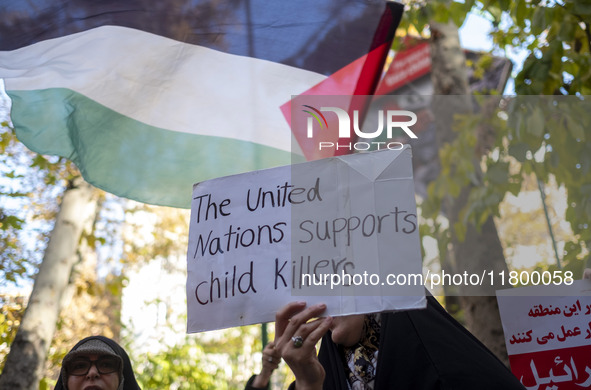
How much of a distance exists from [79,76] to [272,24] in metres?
1.32

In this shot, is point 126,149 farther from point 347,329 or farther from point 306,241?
point 347,329

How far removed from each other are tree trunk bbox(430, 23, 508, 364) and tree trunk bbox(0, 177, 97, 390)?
3378mm

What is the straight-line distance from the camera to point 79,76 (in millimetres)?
4152

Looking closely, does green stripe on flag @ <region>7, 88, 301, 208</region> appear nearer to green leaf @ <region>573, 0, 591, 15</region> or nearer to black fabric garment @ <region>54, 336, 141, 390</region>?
black fabric garment @ <region>54, 336, 141, 390</region>

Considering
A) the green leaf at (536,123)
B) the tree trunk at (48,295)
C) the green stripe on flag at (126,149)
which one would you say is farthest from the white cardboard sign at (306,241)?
the tree trunk at (48,295)

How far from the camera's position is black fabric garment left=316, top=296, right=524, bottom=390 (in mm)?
2125

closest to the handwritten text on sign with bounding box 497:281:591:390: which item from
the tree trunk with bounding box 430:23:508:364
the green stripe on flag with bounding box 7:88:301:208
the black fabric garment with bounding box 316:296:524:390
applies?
the black fabric garment with bounding box 316:296:524:390

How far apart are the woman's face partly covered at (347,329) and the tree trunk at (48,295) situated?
394 cm

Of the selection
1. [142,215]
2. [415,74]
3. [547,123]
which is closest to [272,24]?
[547,123]

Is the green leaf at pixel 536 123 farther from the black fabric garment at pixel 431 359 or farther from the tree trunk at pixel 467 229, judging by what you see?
the black fabric garment at pixel 431 359

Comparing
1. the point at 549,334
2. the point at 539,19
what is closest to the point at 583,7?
the point at 539,19

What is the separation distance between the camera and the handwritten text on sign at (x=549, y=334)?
308cm

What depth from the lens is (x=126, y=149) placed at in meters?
4.23

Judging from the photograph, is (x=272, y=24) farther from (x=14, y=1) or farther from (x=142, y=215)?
(x=142, y=215)
